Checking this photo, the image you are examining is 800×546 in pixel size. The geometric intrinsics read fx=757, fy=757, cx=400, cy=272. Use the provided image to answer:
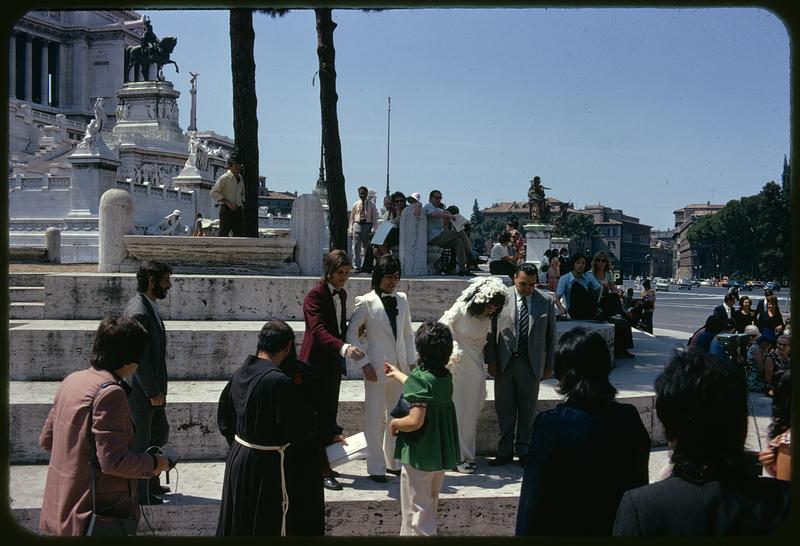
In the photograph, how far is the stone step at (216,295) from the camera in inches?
352

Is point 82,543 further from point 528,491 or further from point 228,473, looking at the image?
point 528,491

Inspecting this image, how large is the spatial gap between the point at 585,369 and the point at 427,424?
1744 mm

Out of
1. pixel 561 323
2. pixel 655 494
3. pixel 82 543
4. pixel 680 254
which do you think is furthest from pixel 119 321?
pixel 680 254

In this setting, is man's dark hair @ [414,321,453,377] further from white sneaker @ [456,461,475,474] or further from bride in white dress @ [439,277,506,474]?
white sneaker @ [456,461,475,474]

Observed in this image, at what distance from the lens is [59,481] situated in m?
3.91

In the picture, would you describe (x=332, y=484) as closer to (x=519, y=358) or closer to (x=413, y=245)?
(x=519, y=358)

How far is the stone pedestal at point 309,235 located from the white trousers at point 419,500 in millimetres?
6522

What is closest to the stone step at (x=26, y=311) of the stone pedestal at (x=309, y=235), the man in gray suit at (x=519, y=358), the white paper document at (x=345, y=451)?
the stone pedestal at (x=309, y=235)

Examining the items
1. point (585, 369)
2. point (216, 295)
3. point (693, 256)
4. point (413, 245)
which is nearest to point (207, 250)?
point (216, 295)

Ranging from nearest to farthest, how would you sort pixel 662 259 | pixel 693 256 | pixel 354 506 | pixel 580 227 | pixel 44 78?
pixel 354 506, pixel 44 78, pixel 693 256, pixel 580 227, pixel 662 259

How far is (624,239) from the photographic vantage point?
162 meters

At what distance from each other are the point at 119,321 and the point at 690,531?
2986mm

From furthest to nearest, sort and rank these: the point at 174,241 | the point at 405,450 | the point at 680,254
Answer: the point at 680,254
the point at 174,241
the point at 405,450

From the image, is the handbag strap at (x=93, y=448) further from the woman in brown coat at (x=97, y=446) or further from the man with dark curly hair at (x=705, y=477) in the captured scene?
the man with dark curly hair at (x=705, y=477)
